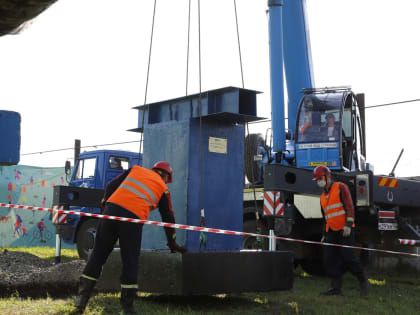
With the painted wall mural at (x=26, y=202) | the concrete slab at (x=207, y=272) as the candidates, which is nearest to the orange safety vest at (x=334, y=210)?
the concrete slab at (x=207, y=272)

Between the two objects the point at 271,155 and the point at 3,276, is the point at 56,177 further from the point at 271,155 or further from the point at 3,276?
the point at 3,276

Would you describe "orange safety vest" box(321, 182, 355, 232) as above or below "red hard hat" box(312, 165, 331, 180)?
below

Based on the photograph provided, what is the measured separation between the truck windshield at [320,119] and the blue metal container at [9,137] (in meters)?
8.91

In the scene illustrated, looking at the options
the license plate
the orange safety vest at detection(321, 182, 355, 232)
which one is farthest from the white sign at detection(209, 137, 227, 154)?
the license plate

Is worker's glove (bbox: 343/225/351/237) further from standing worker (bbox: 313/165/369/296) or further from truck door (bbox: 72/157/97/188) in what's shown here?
truck door (bbox: 72/157/97/188)

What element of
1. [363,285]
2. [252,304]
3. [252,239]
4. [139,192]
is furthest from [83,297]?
[252,239]

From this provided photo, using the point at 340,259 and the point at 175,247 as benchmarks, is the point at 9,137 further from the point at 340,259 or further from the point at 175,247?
the point at 340,259

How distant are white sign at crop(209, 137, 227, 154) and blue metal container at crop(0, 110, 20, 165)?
15.7 feet

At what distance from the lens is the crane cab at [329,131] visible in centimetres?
1089

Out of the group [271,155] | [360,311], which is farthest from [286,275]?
[271,155]

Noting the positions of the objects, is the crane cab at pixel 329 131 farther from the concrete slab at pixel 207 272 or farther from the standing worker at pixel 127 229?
the standing worker at pixel 127 229

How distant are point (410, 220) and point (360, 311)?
422cm

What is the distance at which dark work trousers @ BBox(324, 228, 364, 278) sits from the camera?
7.89 metres

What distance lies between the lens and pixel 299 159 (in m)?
11.2
